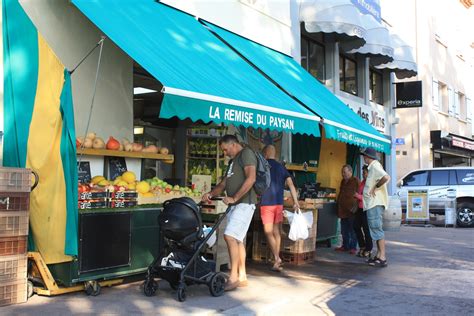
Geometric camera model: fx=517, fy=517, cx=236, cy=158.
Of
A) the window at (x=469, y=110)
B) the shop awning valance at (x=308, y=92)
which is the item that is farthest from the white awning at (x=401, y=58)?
the window at (x=469, y=110)

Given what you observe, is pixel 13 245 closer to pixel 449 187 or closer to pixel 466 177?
pixel 449 187

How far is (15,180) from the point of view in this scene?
5.10 meters

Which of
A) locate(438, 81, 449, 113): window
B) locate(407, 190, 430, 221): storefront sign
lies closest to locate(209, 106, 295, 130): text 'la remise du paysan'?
locate(407, 190, 430, 221): storefront sign

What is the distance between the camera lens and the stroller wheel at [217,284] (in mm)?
5629

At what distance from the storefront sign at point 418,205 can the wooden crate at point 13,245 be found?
1337 cm

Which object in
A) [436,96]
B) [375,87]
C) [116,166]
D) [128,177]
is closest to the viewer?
[128,177]

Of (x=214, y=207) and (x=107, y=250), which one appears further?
(x=214, y=207)

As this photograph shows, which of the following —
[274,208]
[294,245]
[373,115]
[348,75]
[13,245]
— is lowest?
[294,245]

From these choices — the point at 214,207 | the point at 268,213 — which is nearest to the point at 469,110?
the point at 268,213

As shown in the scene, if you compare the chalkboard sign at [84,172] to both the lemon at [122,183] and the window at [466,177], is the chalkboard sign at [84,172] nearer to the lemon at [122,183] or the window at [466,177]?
the lemon at [122,183]

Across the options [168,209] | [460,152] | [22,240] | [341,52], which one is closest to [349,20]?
[341,52]

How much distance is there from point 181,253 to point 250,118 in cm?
A: 190

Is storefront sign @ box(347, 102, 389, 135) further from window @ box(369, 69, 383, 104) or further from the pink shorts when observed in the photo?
the pink shorts

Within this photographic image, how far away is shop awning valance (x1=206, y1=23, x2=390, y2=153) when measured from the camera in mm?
8547
